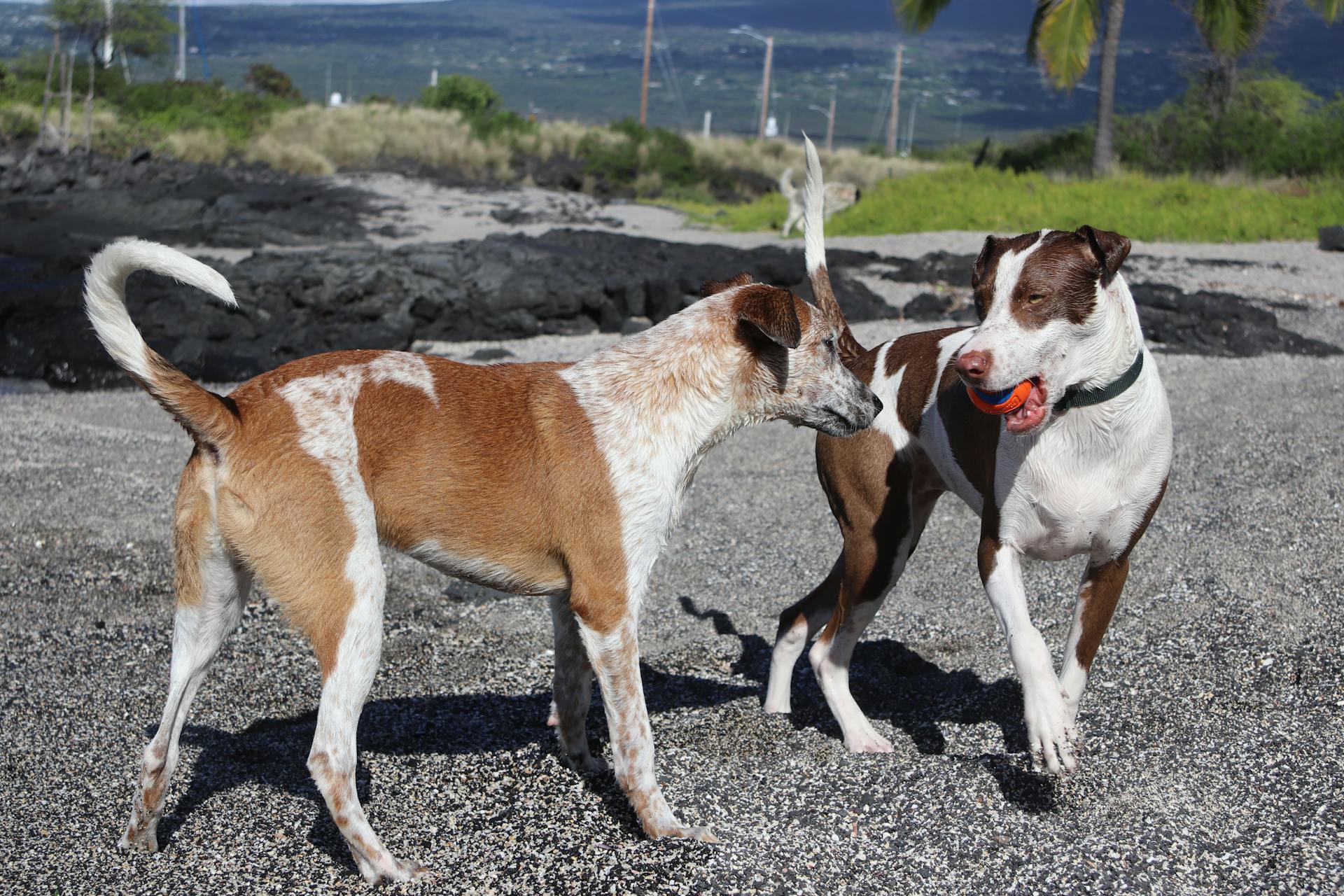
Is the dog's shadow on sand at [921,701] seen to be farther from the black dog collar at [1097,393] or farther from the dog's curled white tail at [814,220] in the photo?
the dog's curled white tail at [814,220]

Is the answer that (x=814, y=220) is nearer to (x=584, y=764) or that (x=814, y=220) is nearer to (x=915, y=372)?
(x=915, y=372)

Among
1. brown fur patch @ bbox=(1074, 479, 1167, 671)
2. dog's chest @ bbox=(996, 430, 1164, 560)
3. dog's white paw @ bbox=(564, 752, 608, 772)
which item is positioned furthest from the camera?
dog's white paw @ bbox=(564, 752, 608, 772)

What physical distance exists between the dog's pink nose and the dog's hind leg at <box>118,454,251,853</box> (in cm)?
220

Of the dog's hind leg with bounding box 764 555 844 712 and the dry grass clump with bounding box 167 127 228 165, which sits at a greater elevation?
the dry grass clump with bounding box 167 127 228 165

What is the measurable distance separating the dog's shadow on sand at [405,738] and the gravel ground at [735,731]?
0.02 metres

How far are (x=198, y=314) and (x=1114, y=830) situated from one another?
13.4 m

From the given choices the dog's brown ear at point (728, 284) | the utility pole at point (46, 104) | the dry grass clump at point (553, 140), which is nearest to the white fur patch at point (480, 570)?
the dog's brown ear at point (728, 284)

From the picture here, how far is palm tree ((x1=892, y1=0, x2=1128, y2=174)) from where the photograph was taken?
26.6m

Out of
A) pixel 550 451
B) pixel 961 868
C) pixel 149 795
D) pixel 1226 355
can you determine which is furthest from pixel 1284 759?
pixel 1226 355

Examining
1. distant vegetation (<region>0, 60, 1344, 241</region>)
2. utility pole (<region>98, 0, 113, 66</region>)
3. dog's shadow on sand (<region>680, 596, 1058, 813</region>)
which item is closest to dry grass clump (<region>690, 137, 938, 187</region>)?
distant vegetation (<region>0, 60, 1344, 241</region>)

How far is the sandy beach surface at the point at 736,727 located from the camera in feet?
12.8

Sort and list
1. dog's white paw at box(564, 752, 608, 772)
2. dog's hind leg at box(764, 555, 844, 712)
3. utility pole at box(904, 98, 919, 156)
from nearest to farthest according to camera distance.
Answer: dog's white paw at box(564, 752, 608, 772) → dog's hind leg at box(764, 555, 844, 712) → utility pole at box(904, 98, 919, 156)

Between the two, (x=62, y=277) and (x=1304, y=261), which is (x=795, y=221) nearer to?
(x=1304, y=261)

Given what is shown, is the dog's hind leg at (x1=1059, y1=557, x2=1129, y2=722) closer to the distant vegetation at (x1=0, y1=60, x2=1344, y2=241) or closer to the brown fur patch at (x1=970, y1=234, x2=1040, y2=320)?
the brown fur patch at (x1=970, y1=234, x2=1040, y2=320)
